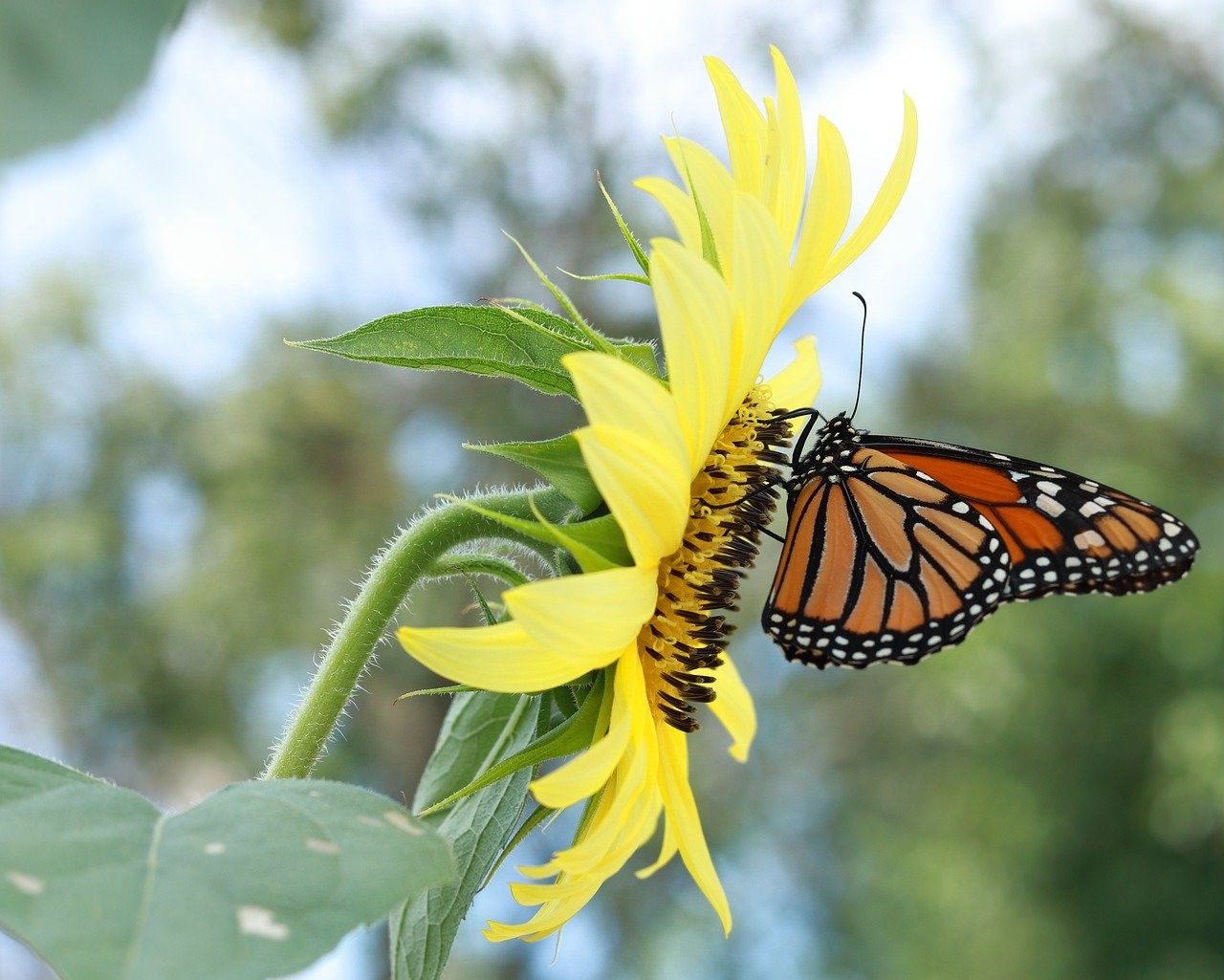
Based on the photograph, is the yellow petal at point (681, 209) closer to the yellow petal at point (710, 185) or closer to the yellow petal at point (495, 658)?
the yellow petal at point (710, 185)

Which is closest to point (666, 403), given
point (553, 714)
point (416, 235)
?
point (553, 714)

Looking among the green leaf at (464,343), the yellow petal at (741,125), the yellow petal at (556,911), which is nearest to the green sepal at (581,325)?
the green leaf at (464,343)

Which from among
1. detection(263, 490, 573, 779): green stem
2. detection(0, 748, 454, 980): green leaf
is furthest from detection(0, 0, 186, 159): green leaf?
detection(263, 490, 573, 779): green stem

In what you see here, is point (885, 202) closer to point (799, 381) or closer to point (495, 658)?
point (799, 381)

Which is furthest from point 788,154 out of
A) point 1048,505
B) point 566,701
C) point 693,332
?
point 1048,505

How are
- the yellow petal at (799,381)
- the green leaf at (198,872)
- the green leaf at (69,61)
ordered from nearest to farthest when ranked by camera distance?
the green leaf at (69,61)
the green leaf at (198,872)
the yellow petal at (799,381)

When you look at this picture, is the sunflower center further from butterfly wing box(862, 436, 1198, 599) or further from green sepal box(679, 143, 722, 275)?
butterfly wing box(862, 436, 1198, 599)
